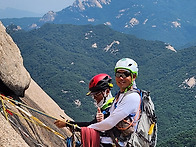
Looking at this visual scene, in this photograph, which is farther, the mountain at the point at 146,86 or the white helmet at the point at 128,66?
the mountain at the point at 146,86

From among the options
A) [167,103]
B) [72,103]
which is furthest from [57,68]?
[167,103]

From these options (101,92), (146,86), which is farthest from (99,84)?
(146,86)

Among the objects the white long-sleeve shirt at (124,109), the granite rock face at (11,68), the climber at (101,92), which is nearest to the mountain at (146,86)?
the granite rock face at (11,68)

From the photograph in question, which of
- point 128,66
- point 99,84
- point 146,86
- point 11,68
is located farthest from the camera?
point 146,86

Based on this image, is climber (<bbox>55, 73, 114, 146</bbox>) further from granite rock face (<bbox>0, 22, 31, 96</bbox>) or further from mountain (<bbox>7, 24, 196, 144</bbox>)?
mountain (<bbox>7, 24, 196, 144</bbox>)

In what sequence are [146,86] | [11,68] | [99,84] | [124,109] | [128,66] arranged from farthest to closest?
[146,86] → [11,68] → [99,84] → [128,66] → [124,109]

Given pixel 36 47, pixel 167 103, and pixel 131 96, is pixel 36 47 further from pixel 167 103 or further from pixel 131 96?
pixel 131 96

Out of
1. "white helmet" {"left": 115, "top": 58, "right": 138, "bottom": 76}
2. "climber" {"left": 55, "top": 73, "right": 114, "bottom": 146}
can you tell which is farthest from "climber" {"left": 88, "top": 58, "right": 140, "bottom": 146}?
"climber" {"left": 55, "top": 73, "right": 114, "bottom": 146}

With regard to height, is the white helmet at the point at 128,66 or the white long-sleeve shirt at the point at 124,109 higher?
the white helmet at the point at 128,66

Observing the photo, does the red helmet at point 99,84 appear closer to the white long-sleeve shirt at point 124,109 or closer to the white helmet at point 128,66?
the white helmet at point 128,66

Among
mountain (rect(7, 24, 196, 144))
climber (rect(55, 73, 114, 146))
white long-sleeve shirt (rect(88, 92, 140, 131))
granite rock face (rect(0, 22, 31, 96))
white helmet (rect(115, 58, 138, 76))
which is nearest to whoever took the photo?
white long-sleeve shirt (rect(88, 92, 140, 131))

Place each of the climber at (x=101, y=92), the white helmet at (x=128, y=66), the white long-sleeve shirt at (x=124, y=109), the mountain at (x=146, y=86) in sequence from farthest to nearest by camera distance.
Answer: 1. the mountain at (x=146, y=86)
2. the climber at (x=101, y=92)
3. the white helmet at (x=128, y=66)
4. the white long-sleeve shirt at (x=124, y=109)

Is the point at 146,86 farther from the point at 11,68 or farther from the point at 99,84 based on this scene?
the point at 99,84

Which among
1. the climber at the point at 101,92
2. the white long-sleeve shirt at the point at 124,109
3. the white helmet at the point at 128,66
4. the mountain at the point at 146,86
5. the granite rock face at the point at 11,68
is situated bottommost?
the mountain at the point at 146,86
